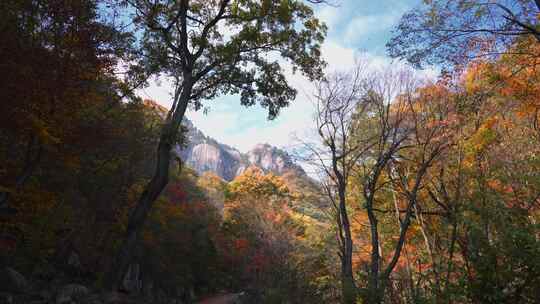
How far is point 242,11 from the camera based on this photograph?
666 centimetres

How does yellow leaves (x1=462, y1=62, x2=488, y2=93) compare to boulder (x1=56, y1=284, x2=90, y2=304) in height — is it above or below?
above

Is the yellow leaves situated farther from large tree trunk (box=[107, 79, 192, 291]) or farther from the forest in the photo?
large tree trunk (box=[107, 79, 192, 291])

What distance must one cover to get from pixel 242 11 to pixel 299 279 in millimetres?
8218

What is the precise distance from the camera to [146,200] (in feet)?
18.7

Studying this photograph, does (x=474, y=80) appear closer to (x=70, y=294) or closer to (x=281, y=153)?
(x=281, y=153)

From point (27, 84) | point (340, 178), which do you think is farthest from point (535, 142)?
point (27, 84)

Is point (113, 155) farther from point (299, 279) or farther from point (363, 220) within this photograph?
point (363, 220)

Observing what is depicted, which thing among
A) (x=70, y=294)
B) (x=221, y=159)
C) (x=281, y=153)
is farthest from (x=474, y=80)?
(x=221, y=159)

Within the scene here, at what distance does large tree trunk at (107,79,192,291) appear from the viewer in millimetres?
5340

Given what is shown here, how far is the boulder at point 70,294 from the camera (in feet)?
18.7

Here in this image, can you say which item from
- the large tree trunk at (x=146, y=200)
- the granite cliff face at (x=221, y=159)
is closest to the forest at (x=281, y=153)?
the large tree trunk at (x=146, y=200)

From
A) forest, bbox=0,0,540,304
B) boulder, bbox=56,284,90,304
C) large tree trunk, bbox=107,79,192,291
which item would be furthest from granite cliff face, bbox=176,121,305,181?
large tree trunk, bbox=107,79,192,291

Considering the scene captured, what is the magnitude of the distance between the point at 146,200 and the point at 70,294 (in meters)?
2.44

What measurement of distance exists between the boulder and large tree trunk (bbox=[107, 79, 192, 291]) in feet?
3.62
